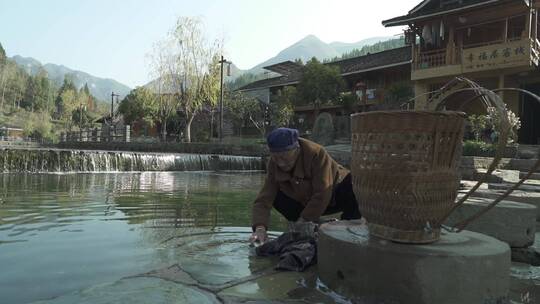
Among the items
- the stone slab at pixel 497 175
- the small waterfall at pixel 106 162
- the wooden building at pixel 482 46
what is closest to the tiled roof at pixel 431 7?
the wooden building at pixel 482 46

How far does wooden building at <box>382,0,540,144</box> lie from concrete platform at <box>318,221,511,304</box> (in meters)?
15.9

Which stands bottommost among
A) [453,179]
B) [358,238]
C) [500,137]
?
[358,238]

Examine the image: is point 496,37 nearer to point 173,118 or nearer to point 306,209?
point 306,209

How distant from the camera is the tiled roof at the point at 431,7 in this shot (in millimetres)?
17050

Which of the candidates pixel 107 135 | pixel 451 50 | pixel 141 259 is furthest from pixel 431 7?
pixel 107 135

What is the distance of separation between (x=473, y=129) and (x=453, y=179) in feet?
43.2

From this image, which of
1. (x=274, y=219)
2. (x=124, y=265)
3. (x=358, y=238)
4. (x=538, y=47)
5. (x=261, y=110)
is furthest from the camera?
(x=261, y=110)

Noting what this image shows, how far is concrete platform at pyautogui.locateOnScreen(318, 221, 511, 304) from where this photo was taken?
Answer: 2326 millimetres

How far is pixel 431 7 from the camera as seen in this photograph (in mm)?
20141

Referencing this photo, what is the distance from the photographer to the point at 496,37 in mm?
18641

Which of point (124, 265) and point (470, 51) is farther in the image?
point (470, 51)

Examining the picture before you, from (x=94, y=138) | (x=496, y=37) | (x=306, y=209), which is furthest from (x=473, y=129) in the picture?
(x=94, y=138)

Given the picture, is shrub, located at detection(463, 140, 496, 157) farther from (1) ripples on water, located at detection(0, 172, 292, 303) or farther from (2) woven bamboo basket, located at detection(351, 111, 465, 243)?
(2) woven bamboo basket, located at detection(351, 111, 465, 243)

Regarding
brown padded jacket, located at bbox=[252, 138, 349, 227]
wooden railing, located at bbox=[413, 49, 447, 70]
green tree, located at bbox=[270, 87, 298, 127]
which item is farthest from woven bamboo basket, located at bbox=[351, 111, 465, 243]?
green tree, located at bbox=[270, 87, 298, 127]
